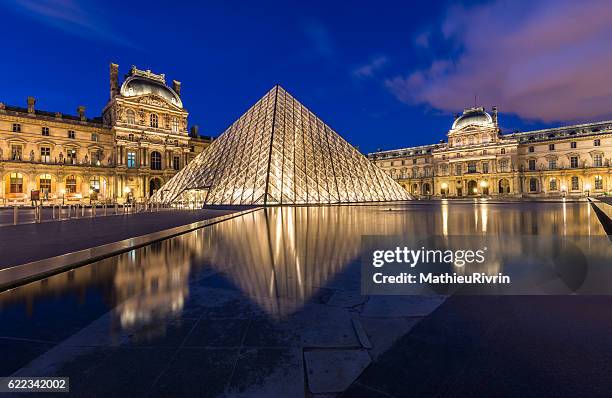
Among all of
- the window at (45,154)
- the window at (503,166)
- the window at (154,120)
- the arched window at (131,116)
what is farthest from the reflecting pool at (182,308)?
the window at (503,166)

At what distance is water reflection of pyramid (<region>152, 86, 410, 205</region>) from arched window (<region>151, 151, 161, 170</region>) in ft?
49.7

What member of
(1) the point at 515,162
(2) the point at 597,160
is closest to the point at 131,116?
(1) the point at 515,162

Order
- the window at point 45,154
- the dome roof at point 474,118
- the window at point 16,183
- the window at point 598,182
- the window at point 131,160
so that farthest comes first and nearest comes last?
the dome roof at point 474,118
the window at point 598,182
the window at point 131,160
the window at point 45,154
the window at point 16,183

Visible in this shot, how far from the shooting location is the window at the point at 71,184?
120 feet

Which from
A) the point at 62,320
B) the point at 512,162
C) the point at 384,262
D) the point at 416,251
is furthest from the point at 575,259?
the point at 512,162

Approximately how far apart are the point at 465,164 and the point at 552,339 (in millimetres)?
64368

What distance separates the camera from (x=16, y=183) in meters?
33.4

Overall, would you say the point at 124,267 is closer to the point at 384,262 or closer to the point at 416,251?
the point at 384,262

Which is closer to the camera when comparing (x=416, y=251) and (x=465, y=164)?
(x=416, y=251)

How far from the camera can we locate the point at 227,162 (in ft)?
88.5

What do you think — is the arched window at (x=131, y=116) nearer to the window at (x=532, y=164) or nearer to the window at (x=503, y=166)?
the window at (x=503, y=166)

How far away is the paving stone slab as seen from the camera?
1.64 metres

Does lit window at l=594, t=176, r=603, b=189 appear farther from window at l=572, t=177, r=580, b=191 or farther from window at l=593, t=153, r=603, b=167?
window at l=572, t=177, r=580, b=191

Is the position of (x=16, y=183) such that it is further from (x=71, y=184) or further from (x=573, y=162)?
(x=573, y=162)
